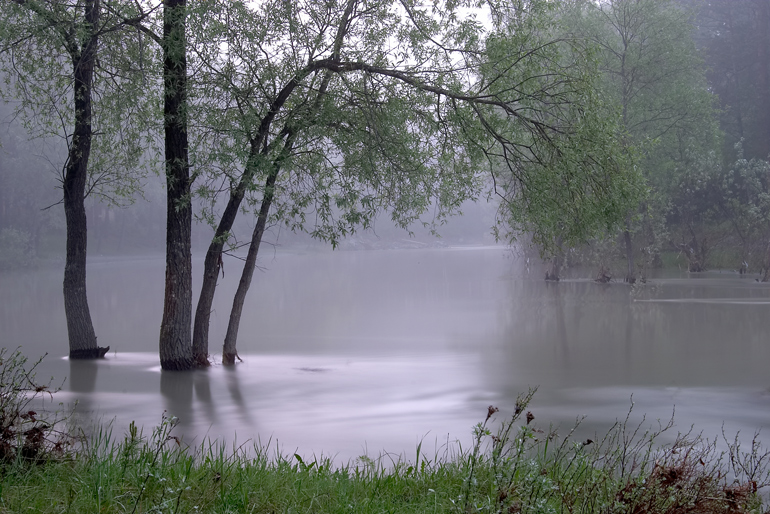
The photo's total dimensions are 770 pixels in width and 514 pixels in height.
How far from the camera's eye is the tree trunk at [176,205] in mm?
10883

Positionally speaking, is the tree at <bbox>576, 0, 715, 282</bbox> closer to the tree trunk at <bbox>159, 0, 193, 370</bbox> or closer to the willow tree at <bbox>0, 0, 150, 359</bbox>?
the willow tree at <bbox>0, 0, 150, 359</bbox>

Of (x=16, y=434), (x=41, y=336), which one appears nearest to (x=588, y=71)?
(x=16, y=434)

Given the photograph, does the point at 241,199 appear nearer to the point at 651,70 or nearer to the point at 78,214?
the point at 78,214

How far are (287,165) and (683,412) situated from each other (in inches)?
256

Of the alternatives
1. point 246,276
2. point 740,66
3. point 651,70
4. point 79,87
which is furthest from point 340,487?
point 740,66

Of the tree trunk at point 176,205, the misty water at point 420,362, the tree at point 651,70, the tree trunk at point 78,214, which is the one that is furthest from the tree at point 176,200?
the tree at point 651,70

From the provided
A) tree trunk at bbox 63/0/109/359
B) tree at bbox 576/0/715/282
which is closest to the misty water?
tree trunk at bbox 63/0/109/359

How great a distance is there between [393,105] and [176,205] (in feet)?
11.9

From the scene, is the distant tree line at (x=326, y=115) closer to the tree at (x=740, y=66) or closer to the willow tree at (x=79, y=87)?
the willow tree at (x=79, y=87)

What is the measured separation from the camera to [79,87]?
12047mm

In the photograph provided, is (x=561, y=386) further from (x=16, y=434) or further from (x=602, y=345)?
(x=16, y=434)

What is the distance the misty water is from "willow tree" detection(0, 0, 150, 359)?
1.68 m

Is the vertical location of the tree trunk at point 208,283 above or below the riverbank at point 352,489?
above

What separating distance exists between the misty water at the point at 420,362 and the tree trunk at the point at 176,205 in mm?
573
